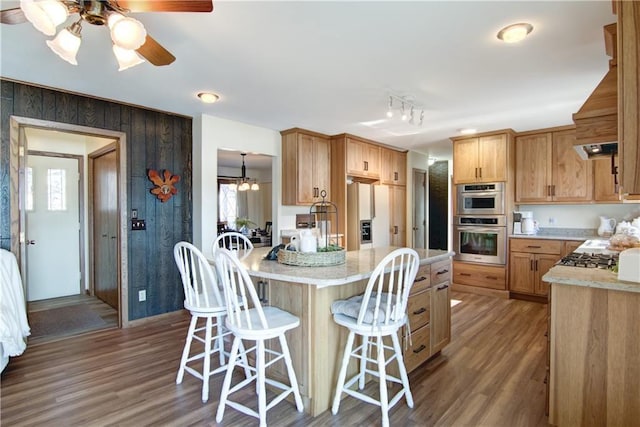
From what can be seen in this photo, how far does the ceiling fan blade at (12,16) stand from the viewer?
1587 millimetres

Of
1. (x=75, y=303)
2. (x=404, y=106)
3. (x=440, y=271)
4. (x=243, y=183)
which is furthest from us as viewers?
(x=243, y=183)

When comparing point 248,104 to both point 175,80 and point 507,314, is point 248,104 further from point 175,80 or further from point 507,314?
point 507,314

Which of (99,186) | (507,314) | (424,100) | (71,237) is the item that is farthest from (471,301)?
(71,237)

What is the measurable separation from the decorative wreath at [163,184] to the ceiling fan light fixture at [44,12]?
7.74ft

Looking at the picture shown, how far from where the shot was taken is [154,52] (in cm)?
198

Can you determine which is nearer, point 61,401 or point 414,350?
point 61,401

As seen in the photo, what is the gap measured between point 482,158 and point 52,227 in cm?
605

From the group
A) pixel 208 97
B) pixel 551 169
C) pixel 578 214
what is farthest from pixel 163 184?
pixel 578 214

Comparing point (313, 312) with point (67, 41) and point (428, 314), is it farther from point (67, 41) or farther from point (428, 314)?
point (67, 41)

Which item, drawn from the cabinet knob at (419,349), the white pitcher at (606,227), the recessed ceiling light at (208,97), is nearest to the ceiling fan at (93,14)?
the recessed ceiling light at (208,97)

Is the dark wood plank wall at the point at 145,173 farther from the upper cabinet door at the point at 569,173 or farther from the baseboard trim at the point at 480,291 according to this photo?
the upper cabinet door at the point at 569,173

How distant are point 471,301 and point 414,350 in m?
2.51

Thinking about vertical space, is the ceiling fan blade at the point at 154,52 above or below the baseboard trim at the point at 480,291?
above

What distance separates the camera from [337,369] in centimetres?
224
